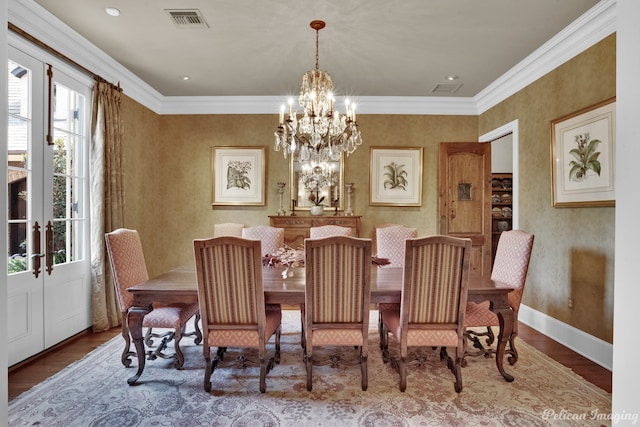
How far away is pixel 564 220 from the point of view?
3404 millimetres

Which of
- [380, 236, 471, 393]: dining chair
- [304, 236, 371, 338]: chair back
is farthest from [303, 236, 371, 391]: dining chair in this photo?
[380, 236, 471, 393]: dining chair

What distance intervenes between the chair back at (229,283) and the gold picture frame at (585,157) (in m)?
2.82

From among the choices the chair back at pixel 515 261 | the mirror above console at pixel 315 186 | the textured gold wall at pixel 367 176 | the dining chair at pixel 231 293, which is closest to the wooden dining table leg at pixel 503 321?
the chair back at pixel 515 261

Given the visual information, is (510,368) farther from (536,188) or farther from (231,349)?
(231,349)

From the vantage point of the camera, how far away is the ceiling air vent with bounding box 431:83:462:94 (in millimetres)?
4574

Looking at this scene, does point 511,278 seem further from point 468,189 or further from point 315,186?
point 315,186

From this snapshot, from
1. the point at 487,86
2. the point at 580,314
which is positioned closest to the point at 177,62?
the point at 487,86

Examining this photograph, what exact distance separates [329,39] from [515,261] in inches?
101

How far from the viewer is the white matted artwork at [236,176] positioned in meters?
5.26

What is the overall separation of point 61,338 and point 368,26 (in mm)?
3984

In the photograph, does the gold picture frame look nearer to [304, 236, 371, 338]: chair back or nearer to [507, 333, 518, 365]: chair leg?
[507, 333, 518, 365]: chair leg

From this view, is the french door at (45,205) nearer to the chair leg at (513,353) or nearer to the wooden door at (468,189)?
the chair leg at (513,353)

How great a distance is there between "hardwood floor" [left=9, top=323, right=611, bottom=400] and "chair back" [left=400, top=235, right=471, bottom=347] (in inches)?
48.2

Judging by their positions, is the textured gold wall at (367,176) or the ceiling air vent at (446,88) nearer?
the textured gold wall at (367,176)
